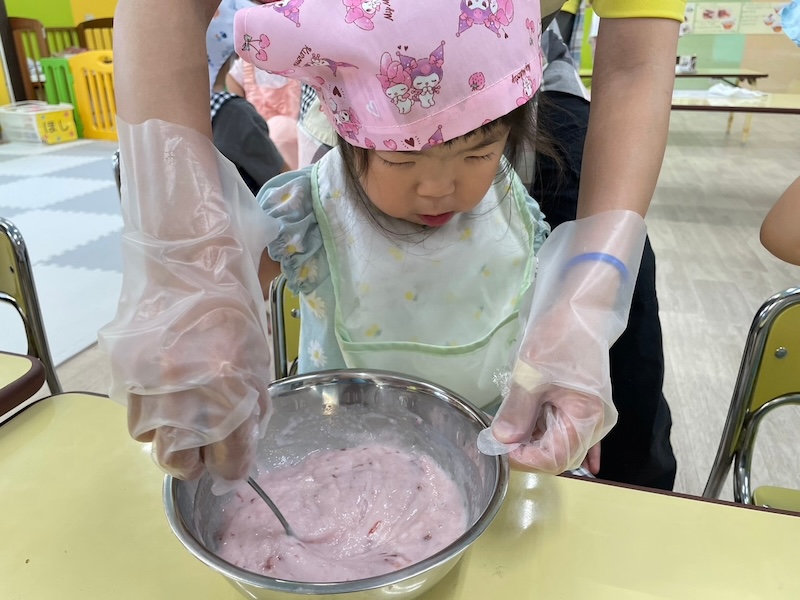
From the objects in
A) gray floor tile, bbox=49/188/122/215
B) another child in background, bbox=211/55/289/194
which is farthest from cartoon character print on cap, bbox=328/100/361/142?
gray floor tile, bbox=49/188/122/215

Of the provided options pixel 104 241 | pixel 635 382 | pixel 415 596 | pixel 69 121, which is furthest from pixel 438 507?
pixel 69 121

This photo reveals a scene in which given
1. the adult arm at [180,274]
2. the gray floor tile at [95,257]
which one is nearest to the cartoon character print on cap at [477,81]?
the adult arm at [180,274]

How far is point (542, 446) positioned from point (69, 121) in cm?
516

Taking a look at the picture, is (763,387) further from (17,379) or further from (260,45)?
(17,379)

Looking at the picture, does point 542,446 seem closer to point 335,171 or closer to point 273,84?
point 335,171

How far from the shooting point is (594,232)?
61 centimetres

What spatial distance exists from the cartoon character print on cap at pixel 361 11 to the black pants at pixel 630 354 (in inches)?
20.3

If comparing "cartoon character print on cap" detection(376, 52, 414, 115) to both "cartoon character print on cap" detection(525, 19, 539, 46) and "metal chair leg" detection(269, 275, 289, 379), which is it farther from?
"metal chair leg" detection(269, 275, 289, 379)

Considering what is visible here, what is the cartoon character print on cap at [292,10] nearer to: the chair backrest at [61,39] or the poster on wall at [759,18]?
the poster on wall at [759,18]

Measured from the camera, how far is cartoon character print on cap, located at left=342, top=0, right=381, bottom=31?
19.5 inches

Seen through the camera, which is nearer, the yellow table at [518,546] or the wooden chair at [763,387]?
the yellow table at [518,546]

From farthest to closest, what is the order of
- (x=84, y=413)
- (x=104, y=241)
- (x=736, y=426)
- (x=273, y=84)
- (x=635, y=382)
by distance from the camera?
(x=104, y=241) → (x=273, y=84) → (x=635, y=382) → (x=736, y=426) → (x=84, y=413)

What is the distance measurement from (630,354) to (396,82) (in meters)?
0.67

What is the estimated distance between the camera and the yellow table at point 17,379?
80cm
